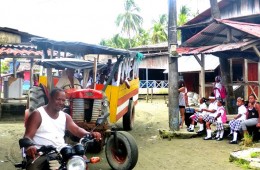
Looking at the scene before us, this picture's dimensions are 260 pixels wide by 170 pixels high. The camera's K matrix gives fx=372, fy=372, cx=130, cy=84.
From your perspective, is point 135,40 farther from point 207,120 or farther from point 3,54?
point 207,120

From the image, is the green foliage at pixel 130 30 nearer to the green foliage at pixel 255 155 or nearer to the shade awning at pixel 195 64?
the shade awning at pixel 195 64

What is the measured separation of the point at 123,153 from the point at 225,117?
4.25 metres

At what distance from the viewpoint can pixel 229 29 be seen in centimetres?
1127

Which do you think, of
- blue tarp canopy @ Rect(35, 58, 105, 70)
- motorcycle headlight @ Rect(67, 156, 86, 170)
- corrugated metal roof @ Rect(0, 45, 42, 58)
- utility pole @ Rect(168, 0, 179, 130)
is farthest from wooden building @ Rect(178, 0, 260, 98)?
motorcycle headlight @ Rect(67, 156, 86, 170)

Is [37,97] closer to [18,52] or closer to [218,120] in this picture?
[218,120]

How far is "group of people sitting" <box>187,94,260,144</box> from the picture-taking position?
9.29m

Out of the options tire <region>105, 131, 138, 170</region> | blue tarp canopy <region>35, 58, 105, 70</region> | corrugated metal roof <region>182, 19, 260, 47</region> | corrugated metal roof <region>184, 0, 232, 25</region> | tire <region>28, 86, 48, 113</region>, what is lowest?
tire <region>105, 131, 138, 170</region>

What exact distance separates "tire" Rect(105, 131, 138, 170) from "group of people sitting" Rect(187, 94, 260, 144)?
12.3ft

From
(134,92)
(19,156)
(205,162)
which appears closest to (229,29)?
(134,92)

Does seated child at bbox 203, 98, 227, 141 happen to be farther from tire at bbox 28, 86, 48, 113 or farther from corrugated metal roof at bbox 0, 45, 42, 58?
corrugated metal roof at bbox 0, 45, 42, 58

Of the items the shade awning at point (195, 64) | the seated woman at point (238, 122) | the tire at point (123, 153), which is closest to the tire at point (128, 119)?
the seated woman at point (238, 122)

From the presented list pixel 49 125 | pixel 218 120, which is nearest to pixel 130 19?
pixel 218 120

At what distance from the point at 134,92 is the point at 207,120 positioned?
132 inches

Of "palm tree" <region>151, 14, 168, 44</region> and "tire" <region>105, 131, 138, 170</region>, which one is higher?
"palm tree" <region>151, 14, 168, 44</region>
